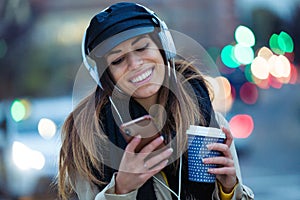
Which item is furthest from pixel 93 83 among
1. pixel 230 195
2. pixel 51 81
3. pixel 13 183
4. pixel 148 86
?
pixel 51 81

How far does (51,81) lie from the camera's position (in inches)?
344

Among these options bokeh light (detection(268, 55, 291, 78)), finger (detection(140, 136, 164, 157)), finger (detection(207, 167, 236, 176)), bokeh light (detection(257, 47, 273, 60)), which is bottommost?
bokeh light (detection(268, 55, 291, 78))

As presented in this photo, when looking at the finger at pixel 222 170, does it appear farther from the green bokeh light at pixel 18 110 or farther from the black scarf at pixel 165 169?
the green bokeh light at pixel 18 110

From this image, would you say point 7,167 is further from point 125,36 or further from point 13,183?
point 125,36

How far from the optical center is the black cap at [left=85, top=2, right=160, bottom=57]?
A: 6.31 feet

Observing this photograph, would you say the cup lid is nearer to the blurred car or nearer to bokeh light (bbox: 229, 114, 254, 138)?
the blurred car

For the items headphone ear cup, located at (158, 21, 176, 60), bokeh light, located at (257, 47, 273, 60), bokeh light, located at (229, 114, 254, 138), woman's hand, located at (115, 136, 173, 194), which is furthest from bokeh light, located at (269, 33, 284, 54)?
woman's hand, located at (115, 136, 173, 194)

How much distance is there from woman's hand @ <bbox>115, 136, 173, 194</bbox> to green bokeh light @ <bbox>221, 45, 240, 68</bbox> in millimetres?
7562

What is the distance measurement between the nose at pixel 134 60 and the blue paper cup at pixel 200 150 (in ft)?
0.84

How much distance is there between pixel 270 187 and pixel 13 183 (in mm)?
3107

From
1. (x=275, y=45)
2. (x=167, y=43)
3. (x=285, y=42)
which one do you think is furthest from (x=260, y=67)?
(x=167, y=43)

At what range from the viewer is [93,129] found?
2002 mm

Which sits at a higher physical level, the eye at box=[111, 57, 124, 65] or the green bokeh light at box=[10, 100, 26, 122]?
the eye at box=[111, 57, 124, 65]

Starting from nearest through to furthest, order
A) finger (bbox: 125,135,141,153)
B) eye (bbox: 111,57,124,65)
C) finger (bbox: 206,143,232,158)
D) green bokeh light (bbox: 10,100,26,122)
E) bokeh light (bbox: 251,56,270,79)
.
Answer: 1. finger (bbox: 125,135,141,153)
2. finger (bbox: 206,143,232,158)
3. eye (bbox: 111,57,124,65)
4. green bokeh light (bbox: 10,100,26,122)
5. bokeh light (bbox: 251,56,270,79)
